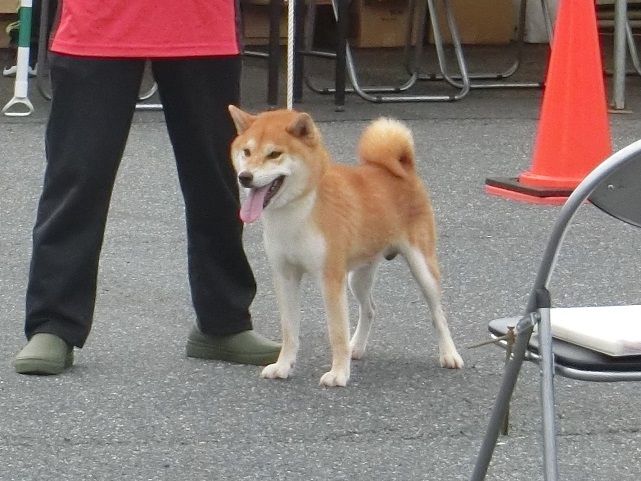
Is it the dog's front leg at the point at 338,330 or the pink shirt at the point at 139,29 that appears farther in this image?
the dog's front leg at the point at 338,330

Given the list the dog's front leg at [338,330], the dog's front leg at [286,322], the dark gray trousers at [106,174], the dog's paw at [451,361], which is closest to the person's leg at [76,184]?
the dark gray trousers at [106,174]

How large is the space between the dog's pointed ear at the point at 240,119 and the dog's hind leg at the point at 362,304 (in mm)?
659

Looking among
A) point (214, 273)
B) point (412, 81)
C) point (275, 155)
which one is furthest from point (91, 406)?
point (412, 81)

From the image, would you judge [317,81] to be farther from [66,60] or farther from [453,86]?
[66,60]

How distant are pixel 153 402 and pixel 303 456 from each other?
594 millimetres

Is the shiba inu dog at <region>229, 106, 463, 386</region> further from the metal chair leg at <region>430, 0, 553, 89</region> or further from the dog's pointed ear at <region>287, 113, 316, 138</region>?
the metal chair leg at <region>430, 0, 553, 89</region>

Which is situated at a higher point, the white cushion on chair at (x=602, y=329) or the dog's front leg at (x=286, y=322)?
the white cushion on chair at (x=602, y=329)

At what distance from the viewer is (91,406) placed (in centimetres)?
393

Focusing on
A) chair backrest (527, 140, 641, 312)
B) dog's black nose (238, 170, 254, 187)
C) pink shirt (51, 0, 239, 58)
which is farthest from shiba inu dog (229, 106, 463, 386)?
chair backrest (527, 140, 641, 312)

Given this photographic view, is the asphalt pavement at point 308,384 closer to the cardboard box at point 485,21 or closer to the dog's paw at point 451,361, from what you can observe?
the dog's paw at point 451,361

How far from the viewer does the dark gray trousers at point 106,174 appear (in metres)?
4.02

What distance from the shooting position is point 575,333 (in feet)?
8.36

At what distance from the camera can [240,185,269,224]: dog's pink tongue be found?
3957mm

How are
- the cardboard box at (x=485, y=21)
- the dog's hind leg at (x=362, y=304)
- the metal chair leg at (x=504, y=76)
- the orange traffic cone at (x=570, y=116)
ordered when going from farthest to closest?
1. the cardboard box at (x=485, y=21)
2. the metal chair leg at (x=504, y=76)
3. the orange traffic cone at (x=570, y=116)
4. the dog's hind leg at (x=362, y=304)
